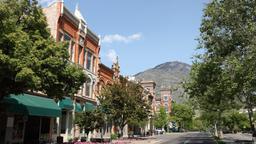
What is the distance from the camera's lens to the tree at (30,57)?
62.0 ft

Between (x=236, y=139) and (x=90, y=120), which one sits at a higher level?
(x=90, y=120)

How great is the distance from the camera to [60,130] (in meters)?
38.8

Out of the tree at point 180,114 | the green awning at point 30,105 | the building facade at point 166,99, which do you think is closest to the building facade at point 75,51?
the green awning at point 30,105

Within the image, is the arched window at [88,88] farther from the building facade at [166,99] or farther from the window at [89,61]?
the building facade at [166,99]

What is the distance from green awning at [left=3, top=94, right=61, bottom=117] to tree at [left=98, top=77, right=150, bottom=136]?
13.4 m

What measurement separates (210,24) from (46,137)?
1943cm

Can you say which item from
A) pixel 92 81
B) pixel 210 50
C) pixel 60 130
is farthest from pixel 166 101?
pixel 210 50

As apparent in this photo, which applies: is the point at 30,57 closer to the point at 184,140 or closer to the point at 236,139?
the point at 184,140

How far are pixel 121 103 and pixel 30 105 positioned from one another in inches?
830

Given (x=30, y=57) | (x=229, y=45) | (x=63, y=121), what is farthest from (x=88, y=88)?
(x=30, y=57)

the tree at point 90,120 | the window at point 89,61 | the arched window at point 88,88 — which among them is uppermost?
the window at point 89,61

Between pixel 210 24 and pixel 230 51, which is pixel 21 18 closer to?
pixel 210 24

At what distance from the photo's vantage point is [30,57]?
19656 mm

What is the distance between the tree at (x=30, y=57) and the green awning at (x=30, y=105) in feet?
14.8
